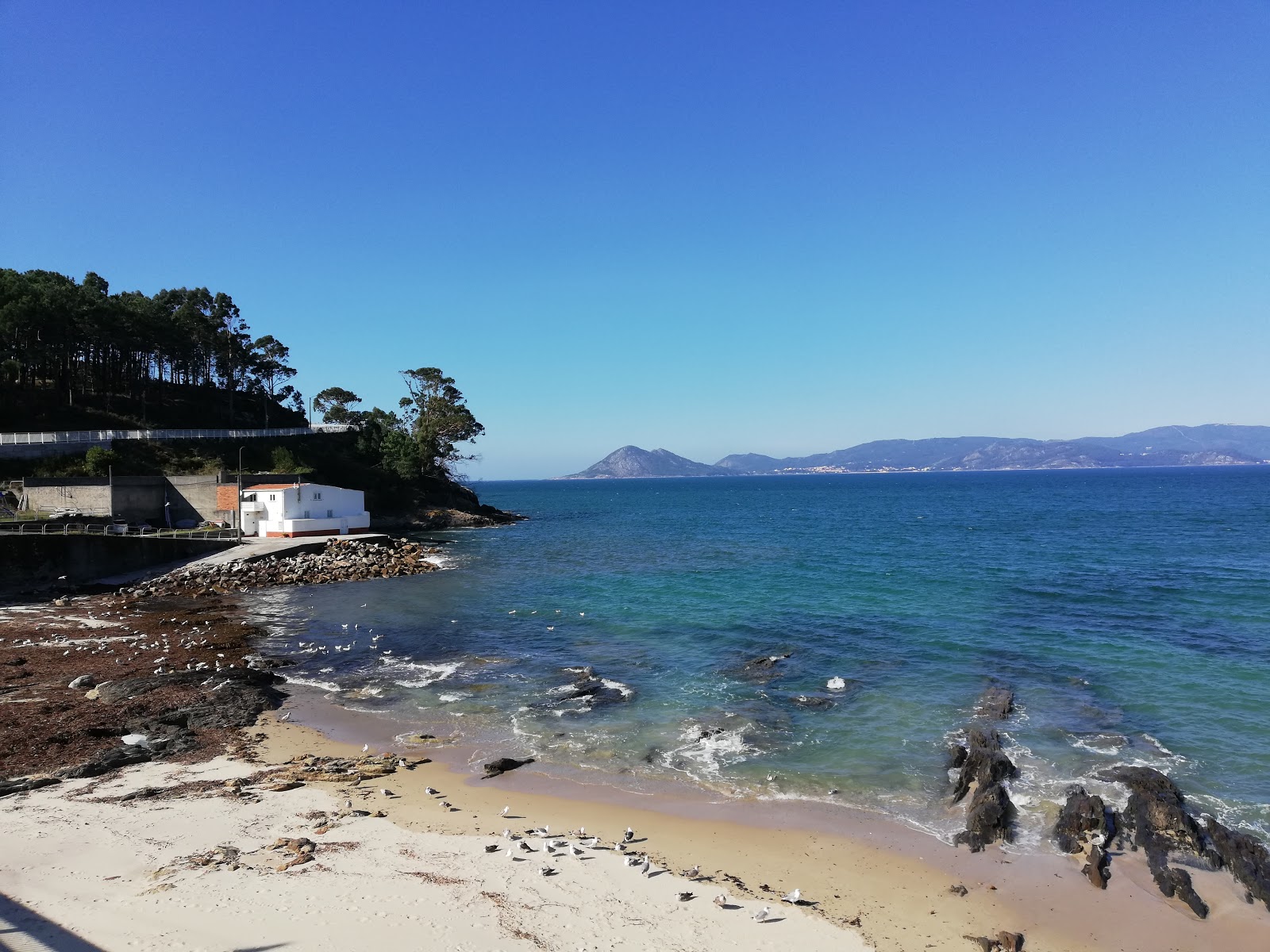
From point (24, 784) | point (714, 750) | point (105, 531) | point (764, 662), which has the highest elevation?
point (105, 531)

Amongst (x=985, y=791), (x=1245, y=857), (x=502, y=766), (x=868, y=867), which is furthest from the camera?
(x=502, y=766)

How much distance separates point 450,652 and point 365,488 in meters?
50.7

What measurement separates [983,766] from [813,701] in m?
5.48

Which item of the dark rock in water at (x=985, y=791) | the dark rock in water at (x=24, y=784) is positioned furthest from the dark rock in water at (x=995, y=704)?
the dark rock in water at (x=24, y=784)

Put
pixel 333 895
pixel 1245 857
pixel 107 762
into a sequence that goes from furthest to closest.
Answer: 1. pixel 107 762
2. pixel 1245 857
3. pixel 333 895

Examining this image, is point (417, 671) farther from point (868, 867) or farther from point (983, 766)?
point (983, 766)

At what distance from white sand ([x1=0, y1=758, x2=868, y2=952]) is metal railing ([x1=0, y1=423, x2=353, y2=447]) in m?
52.6

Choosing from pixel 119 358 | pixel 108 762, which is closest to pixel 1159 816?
pixel 108 762

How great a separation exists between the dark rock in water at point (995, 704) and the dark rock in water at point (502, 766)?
11537mm

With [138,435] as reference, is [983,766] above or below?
below

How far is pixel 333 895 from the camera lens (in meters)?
9.98

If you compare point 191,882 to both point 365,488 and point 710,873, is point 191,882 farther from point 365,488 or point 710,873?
point 365,488

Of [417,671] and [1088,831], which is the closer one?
[1088,831]

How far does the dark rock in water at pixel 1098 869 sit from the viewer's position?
11047 mm
